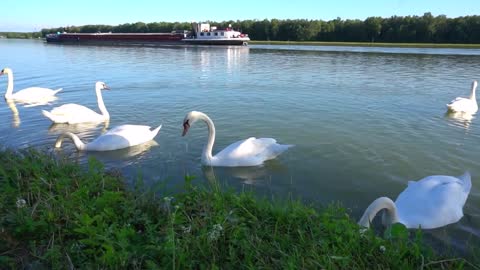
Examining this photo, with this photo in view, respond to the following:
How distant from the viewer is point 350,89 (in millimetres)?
15516

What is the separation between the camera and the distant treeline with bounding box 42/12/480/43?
70.2m

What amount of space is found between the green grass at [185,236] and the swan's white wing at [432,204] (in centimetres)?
122

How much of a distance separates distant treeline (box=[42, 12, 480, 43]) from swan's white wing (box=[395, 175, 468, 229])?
245ft

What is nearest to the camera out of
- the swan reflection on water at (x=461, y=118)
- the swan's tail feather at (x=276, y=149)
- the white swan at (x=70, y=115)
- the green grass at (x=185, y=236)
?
the green grass at (x=185, y=236)

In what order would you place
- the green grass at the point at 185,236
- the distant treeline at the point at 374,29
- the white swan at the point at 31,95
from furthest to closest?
the distant treeline at the point at 374,29
the white swan at the point at 31,95
the green grass at the point at 185,236

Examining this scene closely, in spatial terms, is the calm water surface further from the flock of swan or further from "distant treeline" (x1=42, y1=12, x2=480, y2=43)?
"distant treeline" (x1=42, y1=12, x2=480, y2=43)

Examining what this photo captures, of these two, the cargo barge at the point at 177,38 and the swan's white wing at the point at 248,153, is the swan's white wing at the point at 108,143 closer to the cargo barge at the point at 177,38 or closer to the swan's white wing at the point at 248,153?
the swan's white wing at the point at 248,153

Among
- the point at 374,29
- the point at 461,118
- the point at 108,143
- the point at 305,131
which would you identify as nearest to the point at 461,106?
the point at 461,118

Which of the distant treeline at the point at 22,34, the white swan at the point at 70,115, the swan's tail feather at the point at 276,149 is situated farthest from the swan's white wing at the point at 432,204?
the distant treeline at the point at 22,34

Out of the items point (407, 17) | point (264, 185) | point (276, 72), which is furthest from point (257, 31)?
point (264, 185)

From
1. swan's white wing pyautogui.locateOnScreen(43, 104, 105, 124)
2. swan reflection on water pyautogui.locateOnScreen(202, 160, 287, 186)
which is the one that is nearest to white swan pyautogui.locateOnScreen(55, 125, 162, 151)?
swan reflection on water pyautogui.locateOnScreen(202, 160, 287, 186)

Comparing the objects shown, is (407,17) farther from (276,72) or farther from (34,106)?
(34,106)

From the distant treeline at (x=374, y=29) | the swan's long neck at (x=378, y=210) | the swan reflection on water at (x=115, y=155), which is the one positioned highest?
the distant treeline at (x=374, y=29)

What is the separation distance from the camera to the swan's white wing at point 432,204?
→ 4.72 meters
